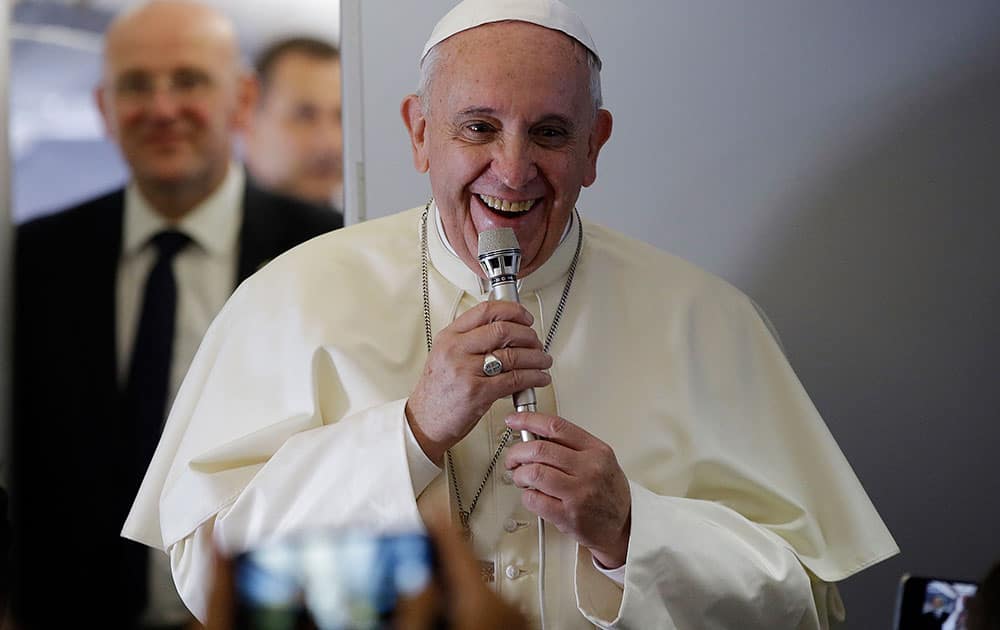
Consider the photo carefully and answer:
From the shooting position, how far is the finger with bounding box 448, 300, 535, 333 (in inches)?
88.7

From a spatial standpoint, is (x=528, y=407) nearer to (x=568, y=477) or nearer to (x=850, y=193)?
(x=568, y=477)

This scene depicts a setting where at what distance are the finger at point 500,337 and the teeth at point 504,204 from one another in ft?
1.44

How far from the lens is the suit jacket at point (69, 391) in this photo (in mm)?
3486

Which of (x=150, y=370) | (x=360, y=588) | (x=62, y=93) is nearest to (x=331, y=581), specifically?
(x=360, y=588)

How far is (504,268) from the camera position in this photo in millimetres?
2287

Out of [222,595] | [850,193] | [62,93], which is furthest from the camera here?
[850,193]

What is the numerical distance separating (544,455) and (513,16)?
3.26ft

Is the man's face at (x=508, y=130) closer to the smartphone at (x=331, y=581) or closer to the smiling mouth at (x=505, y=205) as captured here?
the smiling mouth at (x=505, y=205)

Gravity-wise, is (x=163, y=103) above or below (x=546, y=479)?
above

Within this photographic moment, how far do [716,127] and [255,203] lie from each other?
1348 millimetres

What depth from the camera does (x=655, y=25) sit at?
370 centimetres

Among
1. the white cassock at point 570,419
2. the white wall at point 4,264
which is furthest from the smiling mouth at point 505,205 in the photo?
the white wall at point 4,264

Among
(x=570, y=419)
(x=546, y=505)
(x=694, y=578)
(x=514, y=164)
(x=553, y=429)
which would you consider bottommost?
(x=694, y=578)

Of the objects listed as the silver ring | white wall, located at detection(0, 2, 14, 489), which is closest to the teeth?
the silver ring
